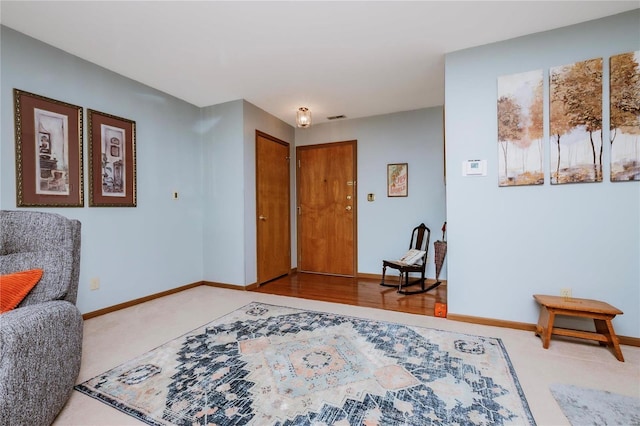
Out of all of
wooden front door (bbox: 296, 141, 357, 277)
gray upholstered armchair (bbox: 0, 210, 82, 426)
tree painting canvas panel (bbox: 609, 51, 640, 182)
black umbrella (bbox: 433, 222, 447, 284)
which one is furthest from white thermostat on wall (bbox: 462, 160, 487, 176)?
gray upholstered armchair (bbox: 0, 210, 82, 426)

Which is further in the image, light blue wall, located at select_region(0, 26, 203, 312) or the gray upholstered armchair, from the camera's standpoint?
light blue wall, located at select_region(0, 26, 203, 312)

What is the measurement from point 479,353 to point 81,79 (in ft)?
14.0

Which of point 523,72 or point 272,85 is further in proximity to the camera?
point 272,85

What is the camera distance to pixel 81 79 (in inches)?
111

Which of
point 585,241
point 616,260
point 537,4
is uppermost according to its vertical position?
point 537,4

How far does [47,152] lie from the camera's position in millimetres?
2555

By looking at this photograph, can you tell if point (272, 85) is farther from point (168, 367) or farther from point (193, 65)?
point (168, 367)

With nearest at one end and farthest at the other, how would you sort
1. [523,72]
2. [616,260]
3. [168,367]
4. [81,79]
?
[168,367], [616,260], [523,72], [81,79]

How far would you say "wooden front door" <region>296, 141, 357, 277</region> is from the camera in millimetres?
4730

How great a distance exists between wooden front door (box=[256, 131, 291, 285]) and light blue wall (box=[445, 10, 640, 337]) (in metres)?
2.54

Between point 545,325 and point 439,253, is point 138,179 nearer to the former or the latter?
point 439,253

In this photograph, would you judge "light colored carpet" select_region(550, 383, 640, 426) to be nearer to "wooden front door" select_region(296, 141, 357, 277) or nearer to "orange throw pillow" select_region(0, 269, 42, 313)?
"orange throw pillow" select_region(0, 269, 42, 313)

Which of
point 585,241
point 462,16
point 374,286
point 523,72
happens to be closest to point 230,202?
point 374,286

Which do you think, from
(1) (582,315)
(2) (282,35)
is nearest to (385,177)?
(2) (282,35)
